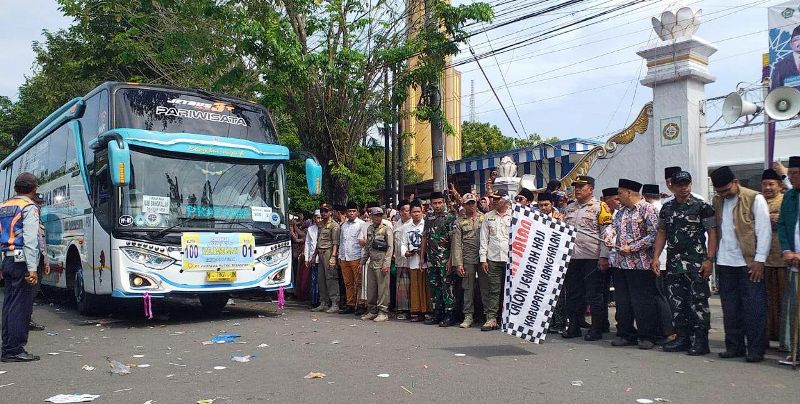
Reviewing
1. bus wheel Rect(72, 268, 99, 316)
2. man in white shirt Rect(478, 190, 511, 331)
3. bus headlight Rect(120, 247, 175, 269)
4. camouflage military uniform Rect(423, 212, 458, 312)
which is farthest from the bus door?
man in white shirt Rect(478, 190, 511, 331)

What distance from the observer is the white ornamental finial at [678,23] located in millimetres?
11289

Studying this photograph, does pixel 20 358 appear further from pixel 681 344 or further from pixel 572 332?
pixel 681 344

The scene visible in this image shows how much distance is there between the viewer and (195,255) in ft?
29.5

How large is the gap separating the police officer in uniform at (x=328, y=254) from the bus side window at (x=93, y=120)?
11.6 ft

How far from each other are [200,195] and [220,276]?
114 centimetres

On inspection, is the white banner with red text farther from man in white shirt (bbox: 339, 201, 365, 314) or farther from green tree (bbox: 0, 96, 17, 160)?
green tree (bbox: 0, 96, 17, 160)

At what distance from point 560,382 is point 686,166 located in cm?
718

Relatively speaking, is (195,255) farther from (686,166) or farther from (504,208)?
(686,166)

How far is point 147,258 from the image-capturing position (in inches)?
345

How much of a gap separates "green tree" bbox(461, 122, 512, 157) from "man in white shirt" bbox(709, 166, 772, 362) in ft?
103

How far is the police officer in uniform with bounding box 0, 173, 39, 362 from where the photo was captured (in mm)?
6527

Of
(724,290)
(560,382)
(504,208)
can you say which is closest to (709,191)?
(504,208)

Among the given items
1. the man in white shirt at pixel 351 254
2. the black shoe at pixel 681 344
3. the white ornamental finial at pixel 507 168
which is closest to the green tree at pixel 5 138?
the white ornamental finial at pixel 507 168

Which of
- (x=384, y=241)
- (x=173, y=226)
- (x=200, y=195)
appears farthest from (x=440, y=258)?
(x=173, y=226)
